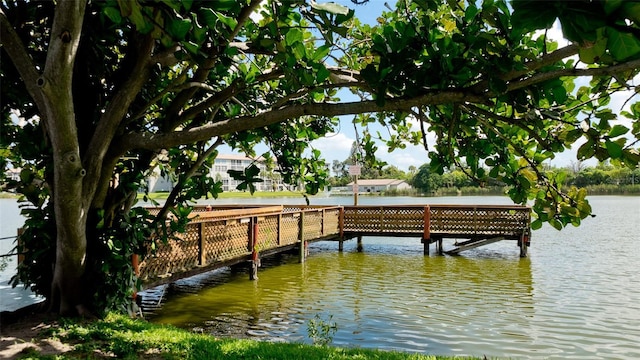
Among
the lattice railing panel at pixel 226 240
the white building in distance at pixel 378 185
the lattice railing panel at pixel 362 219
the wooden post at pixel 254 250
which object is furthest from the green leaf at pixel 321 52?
the white building in distance at pixel 378 185

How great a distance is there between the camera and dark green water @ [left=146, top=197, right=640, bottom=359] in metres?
6.01

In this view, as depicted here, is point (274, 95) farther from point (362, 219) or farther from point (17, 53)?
point (362, 219)

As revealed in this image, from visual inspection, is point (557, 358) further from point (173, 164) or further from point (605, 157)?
point (173, 164)

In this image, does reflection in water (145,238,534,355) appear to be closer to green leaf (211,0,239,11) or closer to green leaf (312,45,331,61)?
green leaf (312,45,331,61)

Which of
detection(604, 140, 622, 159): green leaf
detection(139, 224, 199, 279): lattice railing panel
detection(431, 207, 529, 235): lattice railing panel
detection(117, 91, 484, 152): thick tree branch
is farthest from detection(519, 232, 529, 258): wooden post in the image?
detection(117, 91, 484, 152): thick tree branch

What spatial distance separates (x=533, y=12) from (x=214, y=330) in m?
6.31

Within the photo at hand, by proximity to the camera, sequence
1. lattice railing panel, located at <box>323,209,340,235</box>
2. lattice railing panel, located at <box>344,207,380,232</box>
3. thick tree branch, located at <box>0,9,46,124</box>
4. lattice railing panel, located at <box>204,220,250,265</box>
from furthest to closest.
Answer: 1. lattice railing panel, located at <box>344,207,380,232</box>
2. lattice railing panel, located at <box>323,209,340,235</box>
3. lattice railing panel, located at <box>204,220,250,265</box>
4. thick tree branch, located at <box>0,9,46,124</box>

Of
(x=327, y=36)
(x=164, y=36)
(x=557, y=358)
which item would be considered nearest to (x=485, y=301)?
(x=557, y=358)

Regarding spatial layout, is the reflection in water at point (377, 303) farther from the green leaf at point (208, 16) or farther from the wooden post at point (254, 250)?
the green leaf at point (208, 16)

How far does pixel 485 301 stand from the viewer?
8188 millimetres

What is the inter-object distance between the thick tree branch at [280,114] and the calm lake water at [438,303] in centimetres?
338

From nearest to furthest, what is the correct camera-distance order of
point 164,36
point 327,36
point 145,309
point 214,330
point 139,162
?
point 164,36, point 327,36, point 139,162, point 214,330, point 145,309

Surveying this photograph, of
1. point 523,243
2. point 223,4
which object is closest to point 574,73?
point 223,4

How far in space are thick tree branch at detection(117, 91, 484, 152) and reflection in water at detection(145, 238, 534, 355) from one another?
341 centimetres
